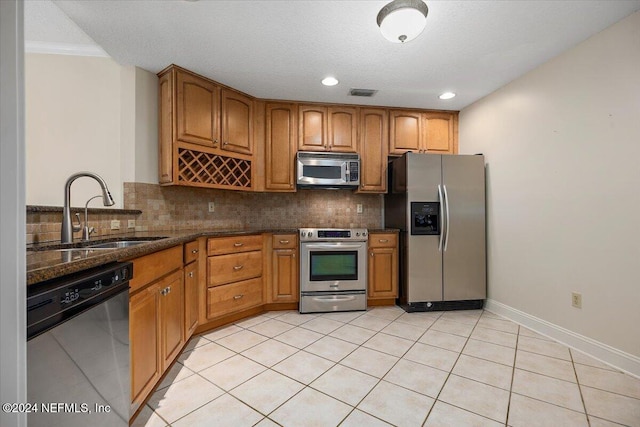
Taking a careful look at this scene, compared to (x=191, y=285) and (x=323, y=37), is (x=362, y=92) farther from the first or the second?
(x=191, y=285)

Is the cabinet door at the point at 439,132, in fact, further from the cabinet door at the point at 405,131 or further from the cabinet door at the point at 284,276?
the cabinet door at the point at 284,276

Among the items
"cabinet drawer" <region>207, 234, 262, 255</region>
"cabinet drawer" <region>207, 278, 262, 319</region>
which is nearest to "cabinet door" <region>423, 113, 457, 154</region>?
"cabinet drawer" <region>207, 234, 262, 255</region>

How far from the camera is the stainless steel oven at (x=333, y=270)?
294 cm

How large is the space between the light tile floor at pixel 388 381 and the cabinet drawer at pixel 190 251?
690mm

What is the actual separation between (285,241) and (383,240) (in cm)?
109

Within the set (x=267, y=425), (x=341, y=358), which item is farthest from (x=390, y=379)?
(x=267, y=425)

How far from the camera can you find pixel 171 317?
1.76 meters

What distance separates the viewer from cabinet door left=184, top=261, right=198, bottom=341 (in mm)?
2047

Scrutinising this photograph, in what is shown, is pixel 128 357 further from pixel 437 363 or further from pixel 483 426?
pixel 437 363

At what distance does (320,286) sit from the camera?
2.95 metres

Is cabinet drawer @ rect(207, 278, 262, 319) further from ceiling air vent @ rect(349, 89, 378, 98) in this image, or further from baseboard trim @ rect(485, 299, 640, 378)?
baseboard trim @ rect(485, 299, 640, 378)

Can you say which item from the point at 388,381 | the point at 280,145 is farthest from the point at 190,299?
the point at 280,145

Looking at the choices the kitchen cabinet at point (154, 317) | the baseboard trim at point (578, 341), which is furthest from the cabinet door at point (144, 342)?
the baseboard trim at point (578, 341)

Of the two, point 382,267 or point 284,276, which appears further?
point 382,267
